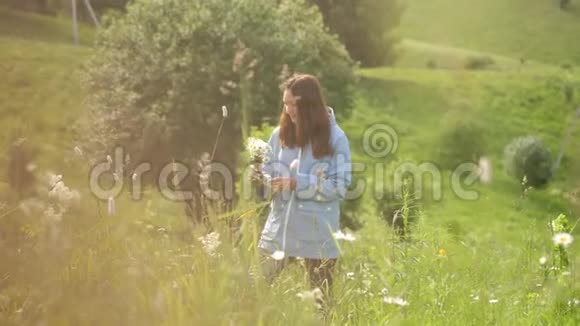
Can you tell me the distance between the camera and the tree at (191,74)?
Result: 18.7m

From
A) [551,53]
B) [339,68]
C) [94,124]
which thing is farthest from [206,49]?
[551,53]

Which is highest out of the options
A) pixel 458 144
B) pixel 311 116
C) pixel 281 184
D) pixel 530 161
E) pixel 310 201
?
pixel 311 116

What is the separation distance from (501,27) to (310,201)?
60015 millimetres

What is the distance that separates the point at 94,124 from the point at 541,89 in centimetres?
2822

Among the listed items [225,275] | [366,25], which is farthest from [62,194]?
[366,25]

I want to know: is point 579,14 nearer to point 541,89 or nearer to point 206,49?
point 541,89

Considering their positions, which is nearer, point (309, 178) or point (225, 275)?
point (225, 275)

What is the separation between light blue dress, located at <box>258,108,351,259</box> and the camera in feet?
17.4

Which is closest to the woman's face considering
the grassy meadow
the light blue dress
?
the light blue dress

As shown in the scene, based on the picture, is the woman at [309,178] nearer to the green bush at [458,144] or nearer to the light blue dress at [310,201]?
the light blue dress at [310,201]

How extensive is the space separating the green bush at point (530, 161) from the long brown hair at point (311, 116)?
26324 millimetres

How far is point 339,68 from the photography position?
24.3 meters

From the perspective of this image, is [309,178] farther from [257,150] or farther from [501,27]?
[501,27]

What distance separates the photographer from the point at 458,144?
32688 millimetres
